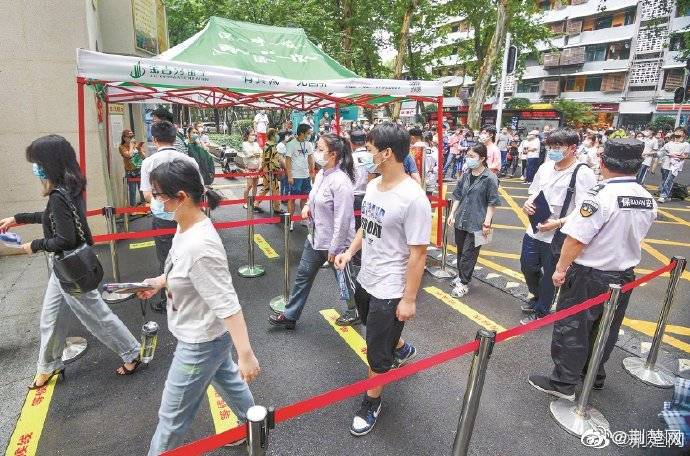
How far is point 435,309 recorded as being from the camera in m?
4.74

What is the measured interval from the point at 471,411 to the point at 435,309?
261 cm

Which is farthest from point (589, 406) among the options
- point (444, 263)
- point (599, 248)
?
point (444, 263)

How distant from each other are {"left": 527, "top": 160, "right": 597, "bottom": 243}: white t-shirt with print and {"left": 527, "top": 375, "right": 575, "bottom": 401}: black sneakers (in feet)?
4.89

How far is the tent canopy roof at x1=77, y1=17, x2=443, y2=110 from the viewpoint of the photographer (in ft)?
13.1

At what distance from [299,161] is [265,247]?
1979 millimetres

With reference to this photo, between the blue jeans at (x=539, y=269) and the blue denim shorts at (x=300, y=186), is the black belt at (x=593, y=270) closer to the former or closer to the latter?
the blue jeans at (x=539, y=269)

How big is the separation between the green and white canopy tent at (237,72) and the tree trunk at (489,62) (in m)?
10.4

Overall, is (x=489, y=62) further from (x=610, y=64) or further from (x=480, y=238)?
(x=610, y=64)

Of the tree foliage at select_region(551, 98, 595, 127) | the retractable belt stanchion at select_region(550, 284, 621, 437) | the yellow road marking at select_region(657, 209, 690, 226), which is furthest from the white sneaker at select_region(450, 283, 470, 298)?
the tree foliage at select_region(551, 98, 595, 127)

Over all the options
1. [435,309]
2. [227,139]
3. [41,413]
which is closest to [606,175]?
[435,309]

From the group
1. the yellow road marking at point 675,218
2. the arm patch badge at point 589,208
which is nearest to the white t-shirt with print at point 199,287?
the arm patch badge at point 589,208

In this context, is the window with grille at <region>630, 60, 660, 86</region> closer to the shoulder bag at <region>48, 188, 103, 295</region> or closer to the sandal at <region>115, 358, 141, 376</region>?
the sandal at <region>115, 358, 141, 376</region>

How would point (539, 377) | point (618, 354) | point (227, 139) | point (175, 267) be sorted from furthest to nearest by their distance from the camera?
point (227, 139), point (618, 354), point (539, 377), point (175, 267)

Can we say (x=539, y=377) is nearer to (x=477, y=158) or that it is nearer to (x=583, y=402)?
(x=583, y=402)
